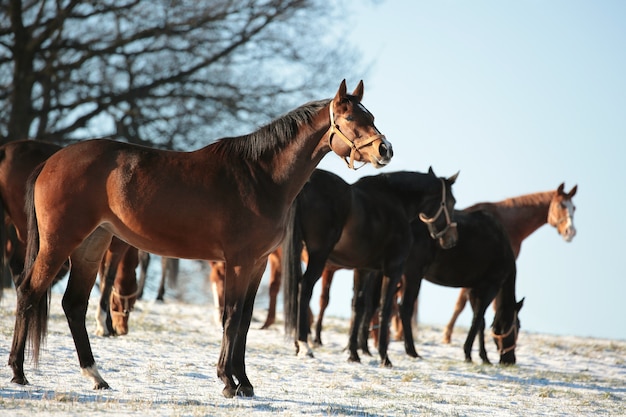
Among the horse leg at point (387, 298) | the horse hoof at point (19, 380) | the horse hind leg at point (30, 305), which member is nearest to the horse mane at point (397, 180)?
the horse leg at point (387, 298)

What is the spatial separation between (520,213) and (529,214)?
162mm

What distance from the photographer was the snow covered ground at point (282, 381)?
6.16 meters

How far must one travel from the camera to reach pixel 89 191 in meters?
6.38

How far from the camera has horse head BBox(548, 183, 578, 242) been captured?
14375 mm

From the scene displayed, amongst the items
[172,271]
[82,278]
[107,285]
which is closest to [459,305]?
[172,271]

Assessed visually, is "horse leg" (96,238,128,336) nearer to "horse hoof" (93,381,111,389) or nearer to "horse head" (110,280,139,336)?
"horse head" (110,280,139,336)

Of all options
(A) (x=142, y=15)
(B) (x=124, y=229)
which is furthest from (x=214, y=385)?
(A) (x=142, y=15)

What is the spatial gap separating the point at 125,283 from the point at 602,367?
6.91m

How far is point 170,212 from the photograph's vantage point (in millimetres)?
6469

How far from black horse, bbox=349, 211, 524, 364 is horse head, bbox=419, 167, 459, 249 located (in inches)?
15.9

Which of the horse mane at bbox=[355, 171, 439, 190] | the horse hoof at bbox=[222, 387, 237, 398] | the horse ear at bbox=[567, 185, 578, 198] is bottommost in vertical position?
the horse hoof at bbox=[222, 387, 237, 398]

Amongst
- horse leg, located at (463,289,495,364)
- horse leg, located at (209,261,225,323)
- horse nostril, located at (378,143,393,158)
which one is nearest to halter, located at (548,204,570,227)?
horse leg, located at (463,289,495,364)

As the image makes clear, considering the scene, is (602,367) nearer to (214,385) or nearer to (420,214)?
(420,214)

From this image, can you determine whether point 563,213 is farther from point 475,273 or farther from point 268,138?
point 268,138
